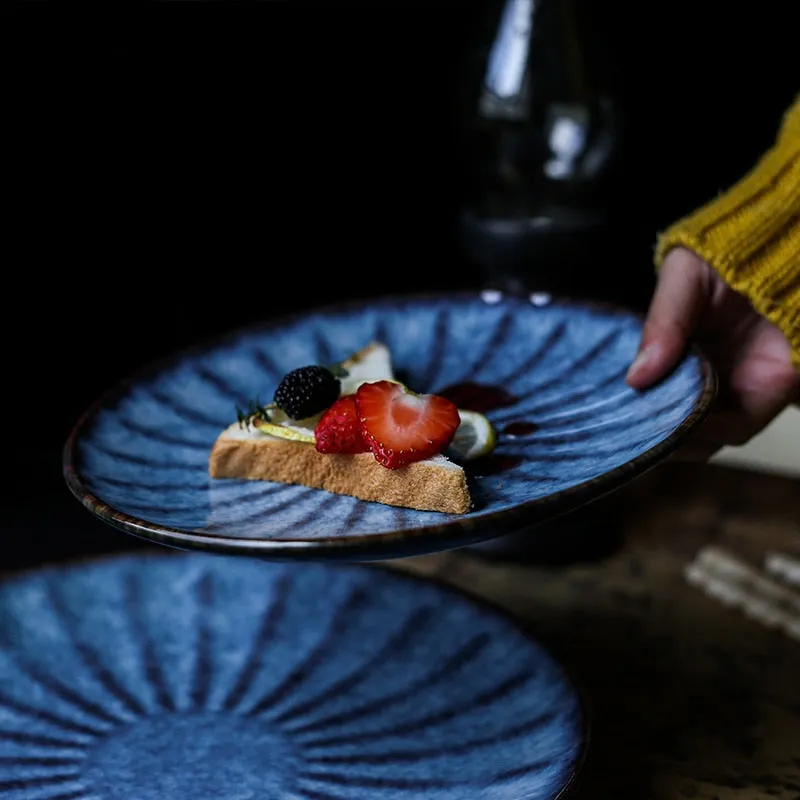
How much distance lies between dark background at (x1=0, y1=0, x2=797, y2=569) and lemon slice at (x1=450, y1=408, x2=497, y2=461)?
2.48ft

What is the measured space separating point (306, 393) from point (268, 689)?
300 millimetres

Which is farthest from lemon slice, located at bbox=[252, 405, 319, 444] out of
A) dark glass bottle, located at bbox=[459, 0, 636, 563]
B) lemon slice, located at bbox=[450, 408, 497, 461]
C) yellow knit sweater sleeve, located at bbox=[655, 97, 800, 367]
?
dark glass bottle, located at bbox=[459, 0, 636, 563]

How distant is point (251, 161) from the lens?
68.4 inches

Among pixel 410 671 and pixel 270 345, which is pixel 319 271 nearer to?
pixel 270 345

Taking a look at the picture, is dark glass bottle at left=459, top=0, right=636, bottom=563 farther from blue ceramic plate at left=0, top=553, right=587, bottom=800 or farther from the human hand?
blue ceramic plate at left=0, top=553, right=587, bottom=800

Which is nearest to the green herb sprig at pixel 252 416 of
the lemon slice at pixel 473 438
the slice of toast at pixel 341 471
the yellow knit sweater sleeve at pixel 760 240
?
the slice of toast at pixel 341 471

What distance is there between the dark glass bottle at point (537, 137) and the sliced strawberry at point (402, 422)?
611 millimetres

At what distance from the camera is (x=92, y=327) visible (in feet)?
5.68

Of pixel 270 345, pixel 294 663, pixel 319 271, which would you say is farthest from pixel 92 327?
pixel 294 663

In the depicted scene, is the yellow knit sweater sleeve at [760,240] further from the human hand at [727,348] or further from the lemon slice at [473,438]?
the lemon slice at [473,438]

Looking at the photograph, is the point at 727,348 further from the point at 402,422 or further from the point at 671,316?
the point at 402,422

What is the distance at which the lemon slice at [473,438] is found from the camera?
0.85 metres

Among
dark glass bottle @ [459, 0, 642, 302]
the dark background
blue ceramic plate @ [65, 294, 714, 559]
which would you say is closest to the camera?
blue ceramic plate @ [65, 294, 714, 559]

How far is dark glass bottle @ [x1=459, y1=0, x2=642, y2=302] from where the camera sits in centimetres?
136
